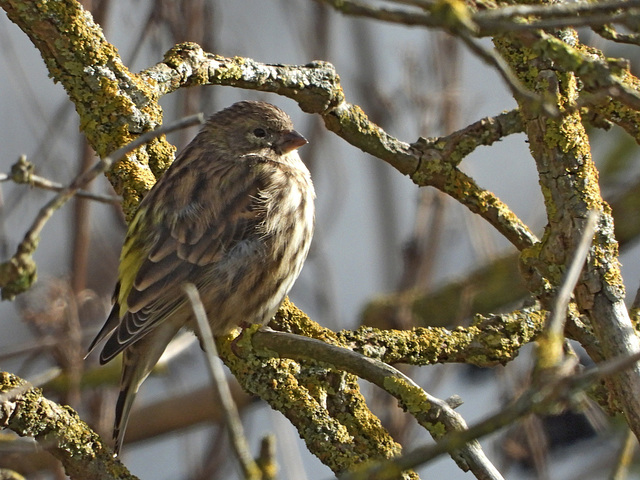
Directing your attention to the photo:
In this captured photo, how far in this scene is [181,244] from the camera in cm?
413

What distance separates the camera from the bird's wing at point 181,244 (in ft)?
12.9

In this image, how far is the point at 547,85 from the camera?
317 cm

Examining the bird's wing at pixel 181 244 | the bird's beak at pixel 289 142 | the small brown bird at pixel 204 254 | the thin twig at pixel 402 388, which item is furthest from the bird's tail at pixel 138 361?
the thin twig at pixel 402 388

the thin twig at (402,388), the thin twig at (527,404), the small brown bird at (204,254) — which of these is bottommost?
the thin twig at (527,404)

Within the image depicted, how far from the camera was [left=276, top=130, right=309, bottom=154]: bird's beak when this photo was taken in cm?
475

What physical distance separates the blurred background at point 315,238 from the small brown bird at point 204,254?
24.7 inches

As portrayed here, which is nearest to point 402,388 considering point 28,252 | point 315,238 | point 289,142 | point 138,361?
point 28,252

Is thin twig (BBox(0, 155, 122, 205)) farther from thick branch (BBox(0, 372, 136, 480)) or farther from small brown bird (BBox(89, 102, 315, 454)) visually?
small brown bird (BBox(89, 102, 315, 454))

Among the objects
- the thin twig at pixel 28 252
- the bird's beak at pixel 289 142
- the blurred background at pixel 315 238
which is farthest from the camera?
the blurred background at pixel 315 238

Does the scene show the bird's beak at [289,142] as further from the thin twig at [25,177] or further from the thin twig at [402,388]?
the thin twig at [25,177]

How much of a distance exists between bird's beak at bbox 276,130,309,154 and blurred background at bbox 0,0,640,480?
0.82m

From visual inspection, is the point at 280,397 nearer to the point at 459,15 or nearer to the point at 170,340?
the point at 170,340

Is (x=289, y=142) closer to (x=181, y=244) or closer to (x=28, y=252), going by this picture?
(x=181, y=244)

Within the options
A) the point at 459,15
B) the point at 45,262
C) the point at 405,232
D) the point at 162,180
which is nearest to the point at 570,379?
the point at 459,15
